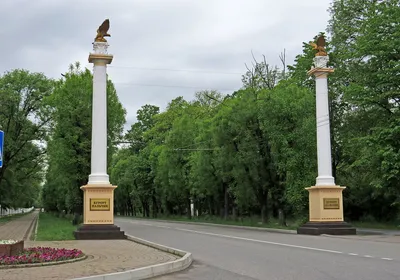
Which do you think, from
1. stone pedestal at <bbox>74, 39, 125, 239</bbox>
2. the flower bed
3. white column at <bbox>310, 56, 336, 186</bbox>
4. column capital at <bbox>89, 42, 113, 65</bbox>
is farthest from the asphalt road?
column capital at <bbox>89, 42, 113, 65</bbox>

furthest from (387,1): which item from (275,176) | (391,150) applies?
(275,176)

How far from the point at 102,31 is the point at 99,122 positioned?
16.1ft

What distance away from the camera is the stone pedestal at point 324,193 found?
2511 cm

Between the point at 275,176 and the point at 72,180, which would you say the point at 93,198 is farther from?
the point at 275,176

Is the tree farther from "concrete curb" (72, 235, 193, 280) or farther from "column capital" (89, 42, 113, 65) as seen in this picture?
"concrete curb" (72, 235, 193, 280)

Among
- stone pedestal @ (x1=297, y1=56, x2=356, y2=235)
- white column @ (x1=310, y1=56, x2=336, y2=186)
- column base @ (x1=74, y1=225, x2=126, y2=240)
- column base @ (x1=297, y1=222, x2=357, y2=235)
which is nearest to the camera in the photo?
column base @ (x1=74, y1=225, x2=126, y2=240)

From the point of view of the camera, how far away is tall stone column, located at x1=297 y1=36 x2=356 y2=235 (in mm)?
25125

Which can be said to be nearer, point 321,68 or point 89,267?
point 89,267

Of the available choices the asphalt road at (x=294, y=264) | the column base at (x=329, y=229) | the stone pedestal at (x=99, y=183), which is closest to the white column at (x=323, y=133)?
the column base at (x=329, y=229)

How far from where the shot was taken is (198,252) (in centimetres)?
1597

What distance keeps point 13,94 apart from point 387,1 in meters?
35.6

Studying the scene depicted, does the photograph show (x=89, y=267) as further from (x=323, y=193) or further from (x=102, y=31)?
(x=323, y=193)

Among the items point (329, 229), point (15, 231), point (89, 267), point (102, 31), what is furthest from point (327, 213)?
point (15, 231)

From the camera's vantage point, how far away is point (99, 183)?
22969 mm
